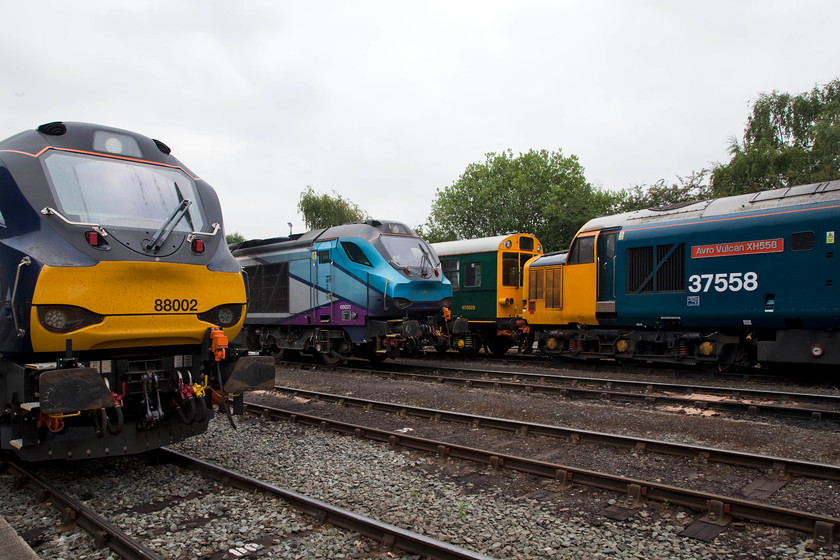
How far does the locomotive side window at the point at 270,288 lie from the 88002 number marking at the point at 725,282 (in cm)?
965

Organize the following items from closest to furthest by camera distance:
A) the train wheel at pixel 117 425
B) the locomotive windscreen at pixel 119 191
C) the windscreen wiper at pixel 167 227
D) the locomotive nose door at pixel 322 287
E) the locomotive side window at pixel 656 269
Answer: the train wheel at pixel 117 425 < the locomotive windscreen at pixel 119 191 < the windscreen wiper at pixel 167 227 < the locomotive side window at pixel 656 269 < the locomotive nose door at pixel 322 287

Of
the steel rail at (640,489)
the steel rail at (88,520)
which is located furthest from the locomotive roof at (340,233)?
the steel rail at (88,520)

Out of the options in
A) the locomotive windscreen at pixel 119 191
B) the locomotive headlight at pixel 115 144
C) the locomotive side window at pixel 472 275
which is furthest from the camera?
the locomotive side window at pixel 472 275

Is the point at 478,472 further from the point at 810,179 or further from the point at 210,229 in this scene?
the point at 810,179

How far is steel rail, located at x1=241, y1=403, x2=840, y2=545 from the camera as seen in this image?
4418 millimetres

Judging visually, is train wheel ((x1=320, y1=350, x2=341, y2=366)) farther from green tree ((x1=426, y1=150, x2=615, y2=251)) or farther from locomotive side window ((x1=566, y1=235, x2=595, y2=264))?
green tree ((x1=426, y1=150, x2=615, y2=251))

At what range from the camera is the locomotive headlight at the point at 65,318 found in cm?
452

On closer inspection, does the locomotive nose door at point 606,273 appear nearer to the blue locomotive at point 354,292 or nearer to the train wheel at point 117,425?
the blue locomotive at point 354,292

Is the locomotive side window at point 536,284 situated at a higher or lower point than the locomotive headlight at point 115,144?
lower

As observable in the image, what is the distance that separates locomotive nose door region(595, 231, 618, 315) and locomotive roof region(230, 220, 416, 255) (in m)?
4.53

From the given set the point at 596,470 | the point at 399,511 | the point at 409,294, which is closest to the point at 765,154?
the point at 409,294

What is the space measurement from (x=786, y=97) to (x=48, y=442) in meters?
41.8

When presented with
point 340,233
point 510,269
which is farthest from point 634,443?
point 510,269

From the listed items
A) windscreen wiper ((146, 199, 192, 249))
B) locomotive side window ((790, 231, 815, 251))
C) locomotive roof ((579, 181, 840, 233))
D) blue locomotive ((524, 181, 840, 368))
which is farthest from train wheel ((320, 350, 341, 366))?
locomotive side window ((790, 231, 815, 251))
